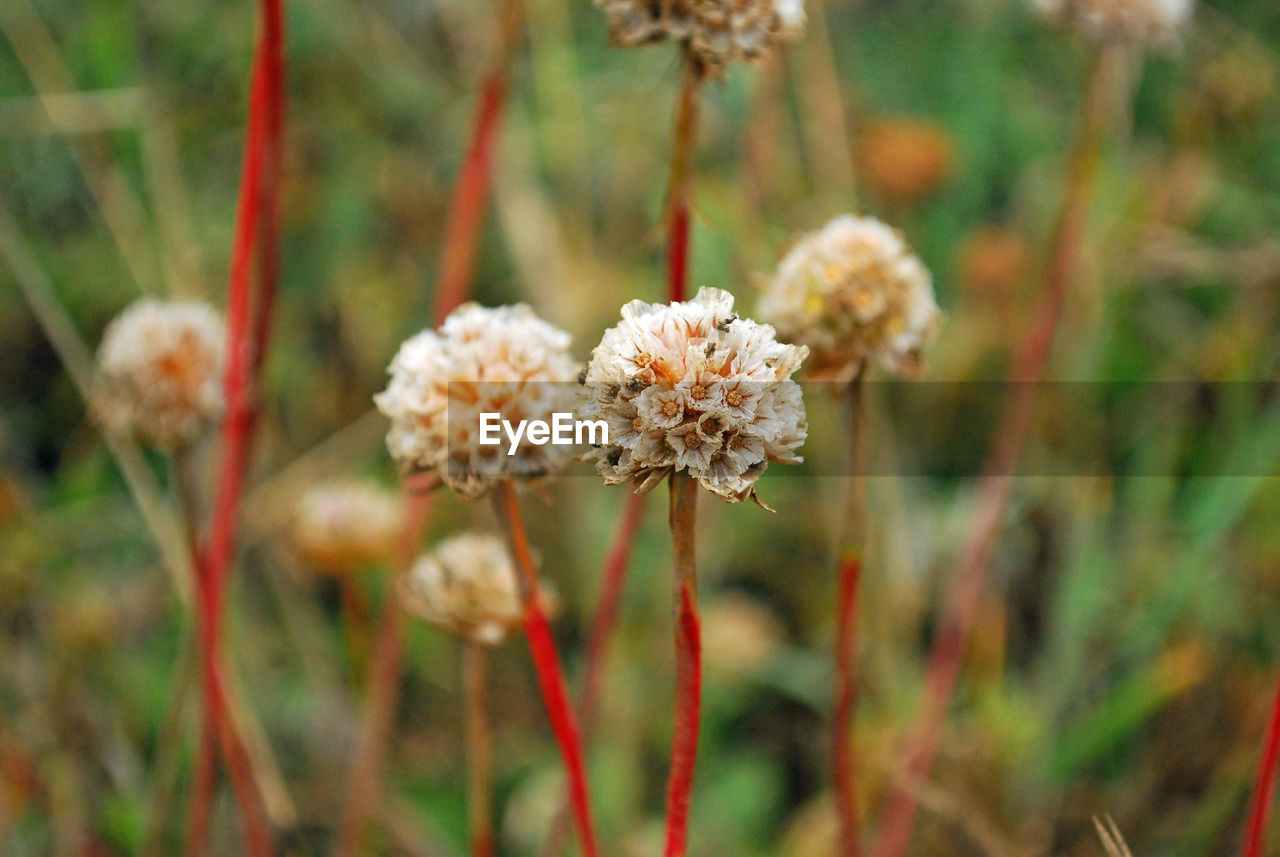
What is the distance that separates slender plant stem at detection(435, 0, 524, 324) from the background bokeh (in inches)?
13.2

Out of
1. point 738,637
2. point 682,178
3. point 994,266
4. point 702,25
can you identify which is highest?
point 702,25

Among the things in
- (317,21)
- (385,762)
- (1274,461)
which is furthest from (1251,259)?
(317,21)

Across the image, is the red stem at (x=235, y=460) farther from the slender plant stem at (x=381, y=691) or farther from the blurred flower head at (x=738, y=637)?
the blurred flower head at (x=738, y=637)

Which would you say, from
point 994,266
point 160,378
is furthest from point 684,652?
point 994,266

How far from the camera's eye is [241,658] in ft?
5.85

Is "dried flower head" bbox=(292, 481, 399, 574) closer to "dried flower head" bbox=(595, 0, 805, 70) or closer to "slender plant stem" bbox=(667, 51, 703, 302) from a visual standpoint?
"slender plant stem" bbox=(667, 51, 703, 302)

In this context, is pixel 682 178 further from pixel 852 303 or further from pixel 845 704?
pixel 845 704

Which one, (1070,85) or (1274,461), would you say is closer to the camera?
(1274,461)

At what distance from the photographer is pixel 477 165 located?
4.31 ft

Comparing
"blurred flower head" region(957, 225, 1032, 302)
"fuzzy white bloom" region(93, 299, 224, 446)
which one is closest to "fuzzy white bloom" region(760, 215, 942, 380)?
"fuzzy white bloom" region(93, 299, 224, 446)

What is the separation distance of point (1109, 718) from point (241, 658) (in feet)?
4.50

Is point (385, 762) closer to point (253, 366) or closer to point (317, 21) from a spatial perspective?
point (253, 366)

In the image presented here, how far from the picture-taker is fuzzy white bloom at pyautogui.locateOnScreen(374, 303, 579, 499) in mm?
860

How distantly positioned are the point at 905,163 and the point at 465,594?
1.47m
